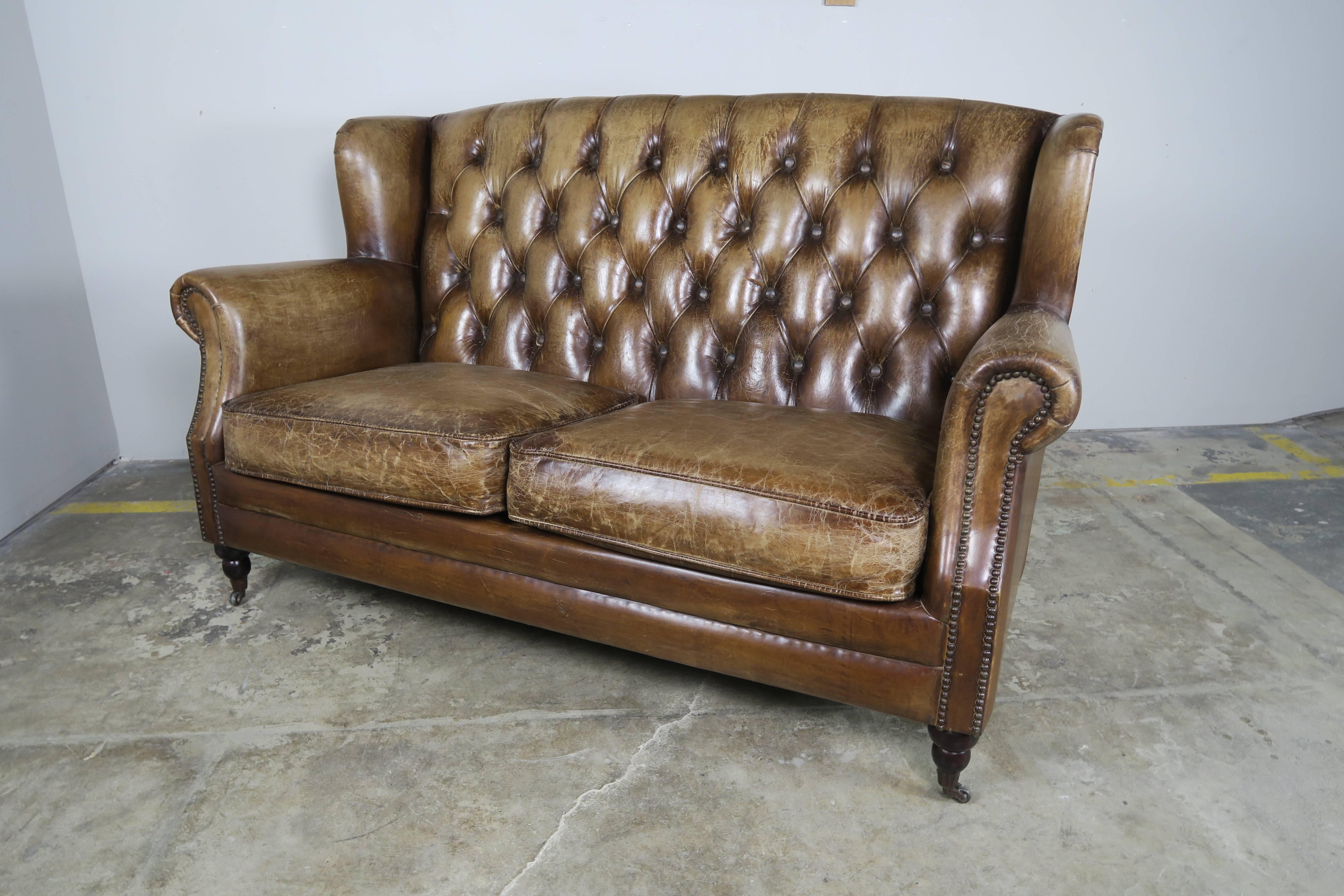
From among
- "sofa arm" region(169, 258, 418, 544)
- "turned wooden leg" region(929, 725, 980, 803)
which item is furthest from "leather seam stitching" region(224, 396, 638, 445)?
"turned wooden leg" region(929, 725, 980, 803)

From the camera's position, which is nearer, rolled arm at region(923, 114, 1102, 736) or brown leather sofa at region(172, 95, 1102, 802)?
rolled arm at region(923, 114, 1102, 736)

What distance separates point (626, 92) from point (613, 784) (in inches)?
78.4

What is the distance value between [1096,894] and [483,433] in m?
1.12

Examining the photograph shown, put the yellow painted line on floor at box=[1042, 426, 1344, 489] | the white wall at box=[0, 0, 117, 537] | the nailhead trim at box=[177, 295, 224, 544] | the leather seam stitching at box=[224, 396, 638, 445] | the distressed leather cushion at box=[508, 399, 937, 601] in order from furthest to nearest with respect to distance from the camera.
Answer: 1. the yellow painted line on floor at box=[1042, 426, 1344, 489]
2. the white wall at box=[0, 0, 117, 537]
3. the nailhead trim at box=[177, 295, 224, 544]
4. the leather seam stitching at box=[224, 396, 638, 445]
5. the distressed leather cushion at box=[508, 399, 937, 601]

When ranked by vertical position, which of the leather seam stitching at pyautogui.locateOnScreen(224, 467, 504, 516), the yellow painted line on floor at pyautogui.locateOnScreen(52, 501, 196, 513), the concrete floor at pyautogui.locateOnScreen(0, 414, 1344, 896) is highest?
the leather seam stitching at pyautogui.locateOnScreen(224, 467, 504, 516)

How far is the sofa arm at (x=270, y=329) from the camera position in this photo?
6.02ft

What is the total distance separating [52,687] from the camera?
164 centimetres

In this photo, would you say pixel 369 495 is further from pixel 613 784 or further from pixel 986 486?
pixel 986 486

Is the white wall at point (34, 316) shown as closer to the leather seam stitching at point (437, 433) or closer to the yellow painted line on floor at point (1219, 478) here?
the leather seam stitching at point (437, 433)

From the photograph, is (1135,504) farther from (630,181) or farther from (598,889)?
(598,889)

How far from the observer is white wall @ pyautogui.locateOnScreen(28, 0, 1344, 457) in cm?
256

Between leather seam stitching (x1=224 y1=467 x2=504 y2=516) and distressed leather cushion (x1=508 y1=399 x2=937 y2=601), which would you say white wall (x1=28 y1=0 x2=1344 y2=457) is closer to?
leather seam stitching (x1=224 y1=467 x2=504 y2=516)

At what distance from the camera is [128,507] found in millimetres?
2502

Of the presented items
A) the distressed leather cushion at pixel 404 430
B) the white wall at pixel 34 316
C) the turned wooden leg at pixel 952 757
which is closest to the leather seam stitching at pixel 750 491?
the distressed leather cushion at pixel 404 430
